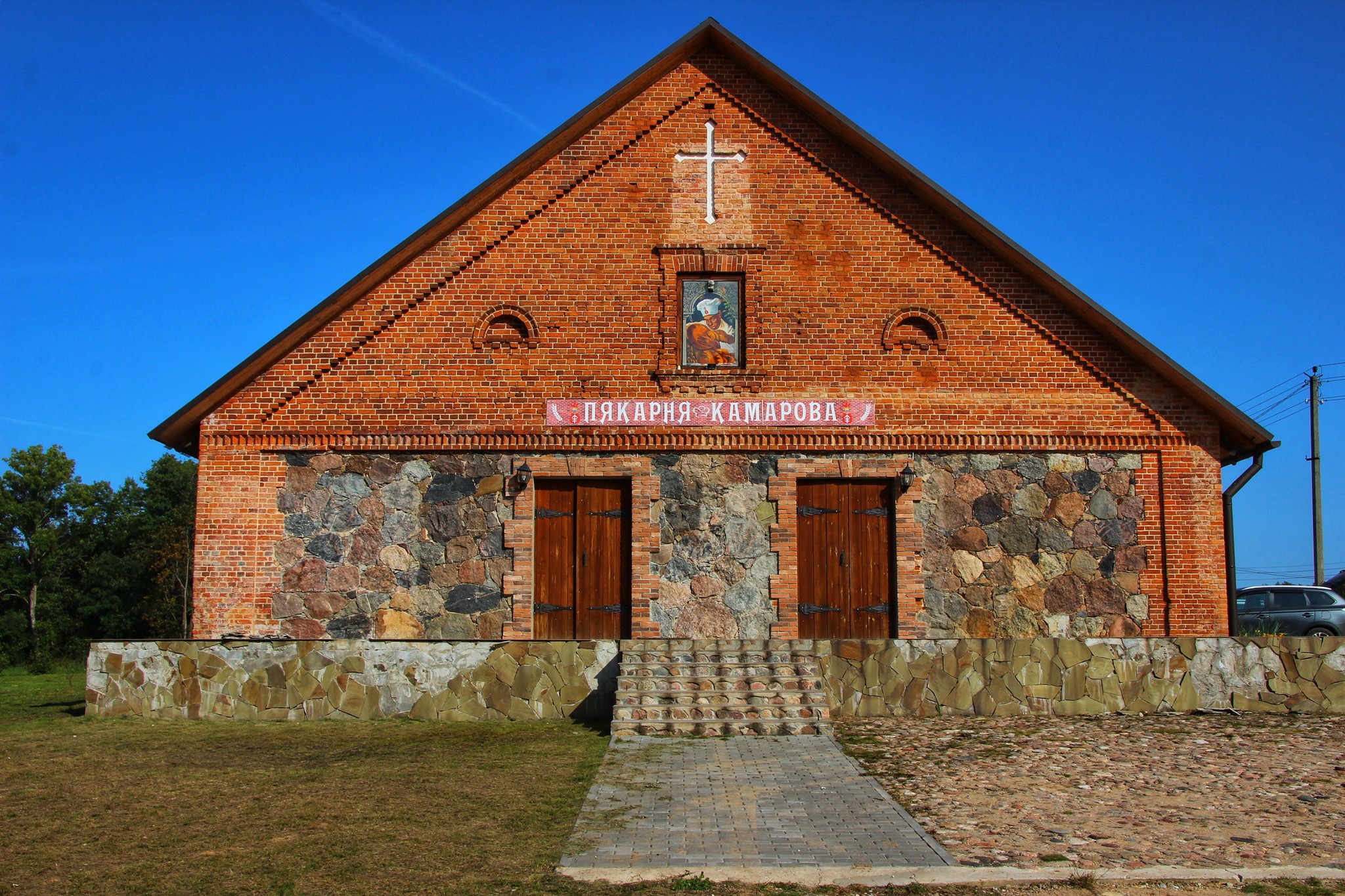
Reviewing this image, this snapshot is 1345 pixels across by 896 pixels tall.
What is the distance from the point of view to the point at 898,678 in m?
10.9

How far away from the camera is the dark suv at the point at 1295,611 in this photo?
2012cm

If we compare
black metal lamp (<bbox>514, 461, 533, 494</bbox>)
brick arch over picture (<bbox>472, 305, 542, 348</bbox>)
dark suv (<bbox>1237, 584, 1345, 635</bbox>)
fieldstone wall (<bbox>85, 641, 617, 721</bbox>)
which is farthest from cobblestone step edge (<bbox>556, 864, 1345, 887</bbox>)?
dark suv (<bbox>1237, 584, 1345, 635</bbox>)

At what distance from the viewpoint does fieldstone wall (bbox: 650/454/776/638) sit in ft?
41.8

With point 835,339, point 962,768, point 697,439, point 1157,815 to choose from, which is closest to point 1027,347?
point 835,339

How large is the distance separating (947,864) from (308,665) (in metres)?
7.68

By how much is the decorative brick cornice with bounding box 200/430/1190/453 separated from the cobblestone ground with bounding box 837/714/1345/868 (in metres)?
3.61

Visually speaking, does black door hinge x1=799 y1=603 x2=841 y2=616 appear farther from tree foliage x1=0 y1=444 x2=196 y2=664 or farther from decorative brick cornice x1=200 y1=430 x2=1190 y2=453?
tree foliage x1=0 y1=444 x2=196 y2=664

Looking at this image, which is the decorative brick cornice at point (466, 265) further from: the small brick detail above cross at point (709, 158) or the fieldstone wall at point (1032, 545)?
the fieldstone wall at point (1032, 545)

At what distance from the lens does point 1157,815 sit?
266 inches

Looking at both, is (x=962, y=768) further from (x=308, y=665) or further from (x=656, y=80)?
(x=656, y=80)

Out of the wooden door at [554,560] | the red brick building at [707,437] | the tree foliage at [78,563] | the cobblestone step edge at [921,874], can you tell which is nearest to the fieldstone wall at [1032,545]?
the red brick building at [707,437]

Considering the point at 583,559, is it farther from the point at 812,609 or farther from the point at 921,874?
the point at 921,874

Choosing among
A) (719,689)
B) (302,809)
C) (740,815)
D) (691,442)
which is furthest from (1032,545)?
(302,809)

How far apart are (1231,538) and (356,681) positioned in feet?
34.7
